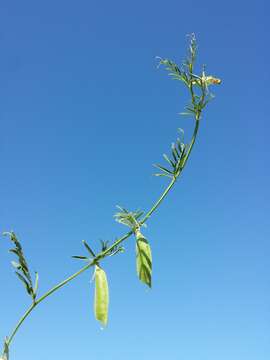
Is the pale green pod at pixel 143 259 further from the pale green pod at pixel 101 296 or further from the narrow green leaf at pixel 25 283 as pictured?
the narrow green leaf at pixel 25 283

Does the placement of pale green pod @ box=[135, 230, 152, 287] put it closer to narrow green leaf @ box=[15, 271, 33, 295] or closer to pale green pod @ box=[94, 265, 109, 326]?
pale green pod @ box=[94, 265, 109, 326]

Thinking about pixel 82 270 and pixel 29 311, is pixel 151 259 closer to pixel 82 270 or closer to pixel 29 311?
pixel 82 270

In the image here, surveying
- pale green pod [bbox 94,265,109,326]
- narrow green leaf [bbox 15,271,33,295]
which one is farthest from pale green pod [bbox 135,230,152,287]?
narrow green leaf [bbox 15,271,33,295]

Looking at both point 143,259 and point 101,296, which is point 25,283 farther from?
point 143,259

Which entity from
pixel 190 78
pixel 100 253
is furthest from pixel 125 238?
pixel 190 78

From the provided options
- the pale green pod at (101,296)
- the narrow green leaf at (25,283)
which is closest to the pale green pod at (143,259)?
the pale green pod at (101,296)

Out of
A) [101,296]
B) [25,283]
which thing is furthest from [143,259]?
[25,283]

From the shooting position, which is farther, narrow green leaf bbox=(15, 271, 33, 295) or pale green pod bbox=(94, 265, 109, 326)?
pale green pod bbox=(94, 265, 109, 326)
